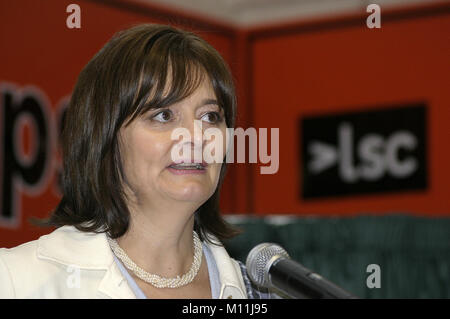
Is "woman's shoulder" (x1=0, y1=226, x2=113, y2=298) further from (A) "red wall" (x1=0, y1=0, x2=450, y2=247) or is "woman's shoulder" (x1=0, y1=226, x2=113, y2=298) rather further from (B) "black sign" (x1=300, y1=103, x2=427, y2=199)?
(B) "black sign" (x1=300, y1=103, x2=427, y2=199)

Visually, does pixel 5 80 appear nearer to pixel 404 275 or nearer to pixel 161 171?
pixel 404 275

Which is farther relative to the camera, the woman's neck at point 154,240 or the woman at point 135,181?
the woman's neck at point 154,240

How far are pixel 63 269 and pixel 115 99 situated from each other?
0.37 m

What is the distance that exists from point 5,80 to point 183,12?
6.16ft

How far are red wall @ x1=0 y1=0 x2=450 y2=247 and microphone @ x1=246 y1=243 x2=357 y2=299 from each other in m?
3.54

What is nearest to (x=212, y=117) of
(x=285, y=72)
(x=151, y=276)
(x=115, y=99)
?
(x=115, y=99)

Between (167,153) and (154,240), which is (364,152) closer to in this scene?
(154,240)

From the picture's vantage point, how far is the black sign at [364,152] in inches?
239

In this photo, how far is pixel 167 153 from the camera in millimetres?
1638

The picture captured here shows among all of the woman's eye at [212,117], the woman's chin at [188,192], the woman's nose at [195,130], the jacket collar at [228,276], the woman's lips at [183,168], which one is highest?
the woman's eye at [212,117]

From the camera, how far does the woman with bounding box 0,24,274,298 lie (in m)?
1.63

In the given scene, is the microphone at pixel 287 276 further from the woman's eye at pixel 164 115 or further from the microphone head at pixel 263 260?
the woman's eye at pixel 164 115

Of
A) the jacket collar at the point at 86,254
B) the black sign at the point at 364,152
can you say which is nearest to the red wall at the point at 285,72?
the black sign at the point at 364,152
